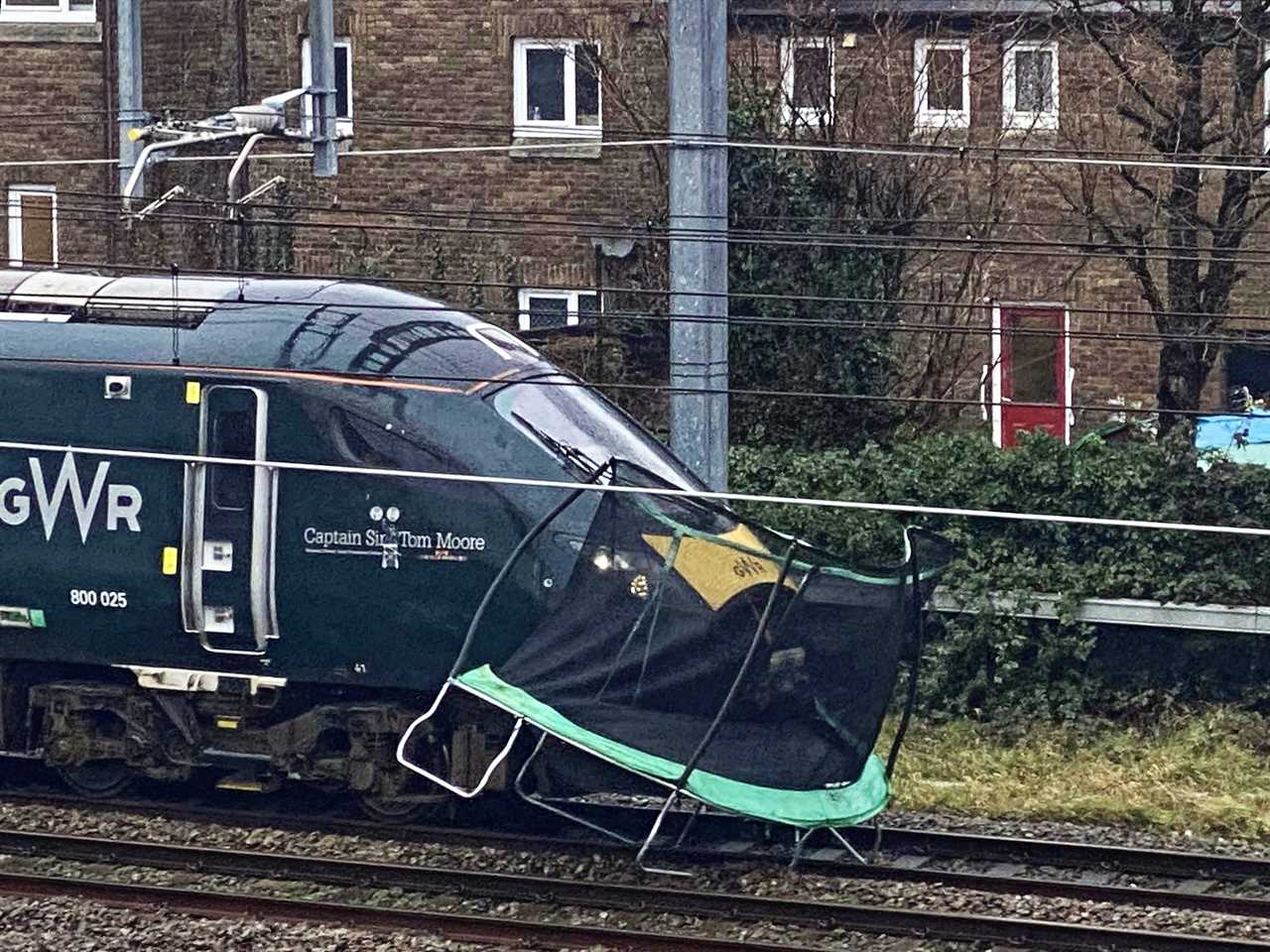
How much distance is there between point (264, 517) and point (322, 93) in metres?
4.11

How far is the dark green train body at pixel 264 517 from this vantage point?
1186 cm

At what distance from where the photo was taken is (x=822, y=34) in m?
20.5

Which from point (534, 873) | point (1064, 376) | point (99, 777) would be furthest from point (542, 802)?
point (1064, 376)

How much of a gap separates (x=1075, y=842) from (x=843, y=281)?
8191mm

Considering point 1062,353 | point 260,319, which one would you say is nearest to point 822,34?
point 1062,353

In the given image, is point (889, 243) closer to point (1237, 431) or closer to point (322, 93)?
point (1237, 431)

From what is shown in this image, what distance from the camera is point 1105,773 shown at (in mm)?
13867

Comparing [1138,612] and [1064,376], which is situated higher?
[1064,376]

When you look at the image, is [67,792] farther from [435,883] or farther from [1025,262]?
[1025,262]

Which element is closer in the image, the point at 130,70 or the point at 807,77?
the point at 130,70

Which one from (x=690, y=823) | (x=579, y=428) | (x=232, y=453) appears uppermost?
(x=579, y=428)

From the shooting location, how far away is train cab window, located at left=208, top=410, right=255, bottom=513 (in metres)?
12.1

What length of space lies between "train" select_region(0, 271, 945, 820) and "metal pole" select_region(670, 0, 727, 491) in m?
0.65

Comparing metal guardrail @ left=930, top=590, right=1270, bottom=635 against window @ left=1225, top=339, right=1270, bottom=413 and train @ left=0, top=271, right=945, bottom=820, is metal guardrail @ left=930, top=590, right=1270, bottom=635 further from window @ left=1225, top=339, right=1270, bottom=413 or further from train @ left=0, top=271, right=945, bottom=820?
window @ left=1225, top=339, right=1270, bottom=413
